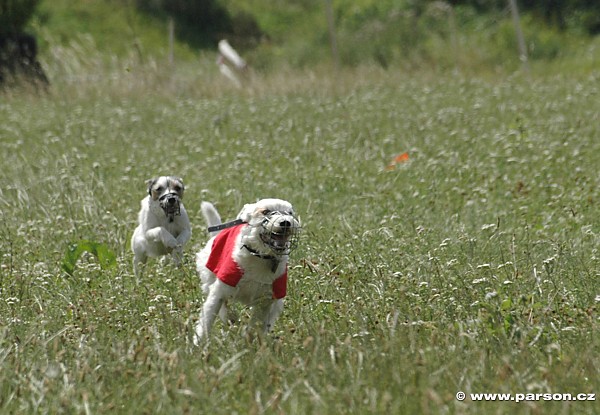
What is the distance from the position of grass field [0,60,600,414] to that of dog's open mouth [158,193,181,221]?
470mm

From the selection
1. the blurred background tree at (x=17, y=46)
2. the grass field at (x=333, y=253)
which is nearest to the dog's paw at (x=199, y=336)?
the grass field at (x=333, y=253)

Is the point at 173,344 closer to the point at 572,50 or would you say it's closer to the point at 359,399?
the point at 359,399

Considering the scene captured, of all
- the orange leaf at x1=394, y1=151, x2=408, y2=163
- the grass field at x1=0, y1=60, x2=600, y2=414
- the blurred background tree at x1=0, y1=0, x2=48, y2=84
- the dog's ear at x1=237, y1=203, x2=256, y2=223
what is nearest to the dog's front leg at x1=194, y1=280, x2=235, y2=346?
the grass field at x1=0, y1=60, x2=600, y2=414

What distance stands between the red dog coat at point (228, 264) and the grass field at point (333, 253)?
0.25 metres

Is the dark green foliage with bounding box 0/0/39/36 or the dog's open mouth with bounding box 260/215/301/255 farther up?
the dog's open mouth with bounding box 260/215/301/255

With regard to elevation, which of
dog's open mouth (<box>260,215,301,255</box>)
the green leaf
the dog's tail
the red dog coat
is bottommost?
the green leaf

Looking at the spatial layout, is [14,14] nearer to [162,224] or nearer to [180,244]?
[162,224]

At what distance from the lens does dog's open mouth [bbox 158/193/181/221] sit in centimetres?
720

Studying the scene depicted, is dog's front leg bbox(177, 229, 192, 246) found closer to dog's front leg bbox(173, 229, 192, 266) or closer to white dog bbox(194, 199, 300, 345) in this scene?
dog's front leg bbox(173, 229, 192, 266)

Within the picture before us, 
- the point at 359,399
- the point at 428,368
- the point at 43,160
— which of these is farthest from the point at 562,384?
the point at 43,160

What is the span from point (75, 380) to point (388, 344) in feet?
4.53

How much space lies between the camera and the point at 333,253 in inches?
268

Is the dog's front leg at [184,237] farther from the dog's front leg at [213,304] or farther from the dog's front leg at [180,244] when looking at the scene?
the dog's front leg at [213,304]

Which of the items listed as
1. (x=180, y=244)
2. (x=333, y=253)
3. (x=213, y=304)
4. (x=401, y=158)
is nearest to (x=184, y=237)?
(x=180, y=244)
